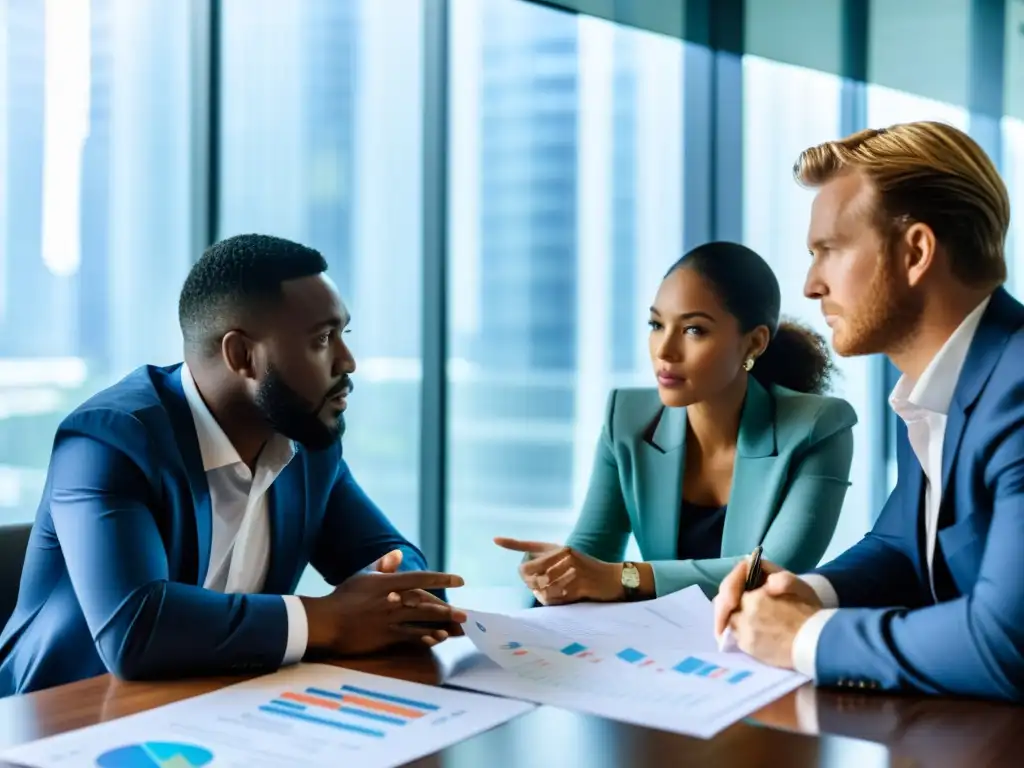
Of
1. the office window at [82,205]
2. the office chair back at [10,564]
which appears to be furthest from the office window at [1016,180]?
the office chair back at [10,564]

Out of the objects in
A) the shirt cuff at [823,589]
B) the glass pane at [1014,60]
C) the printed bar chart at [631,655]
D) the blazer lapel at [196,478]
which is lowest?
the printed bar chart at [631,655]

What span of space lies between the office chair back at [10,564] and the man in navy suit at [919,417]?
120cm

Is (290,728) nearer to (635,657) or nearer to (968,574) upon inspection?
(635,657)

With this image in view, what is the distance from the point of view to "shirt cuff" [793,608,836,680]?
142cm

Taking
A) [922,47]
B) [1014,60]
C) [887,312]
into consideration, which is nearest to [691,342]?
[887,312]

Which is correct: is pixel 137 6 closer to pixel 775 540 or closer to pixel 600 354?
pixel 600 354

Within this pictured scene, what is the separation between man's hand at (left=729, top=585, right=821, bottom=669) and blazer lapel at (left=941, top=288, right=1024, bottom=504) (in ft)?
0.85

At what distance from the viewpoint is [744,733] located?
1216mm

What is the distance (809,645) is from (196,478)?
Result: 0.94m

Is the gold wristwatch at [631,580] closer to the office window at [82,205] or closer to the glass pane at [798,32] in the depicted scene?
the office window at [82,205]

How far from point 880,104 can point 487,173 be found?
2219 millimetres

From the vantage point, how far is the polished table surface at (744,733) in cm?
113

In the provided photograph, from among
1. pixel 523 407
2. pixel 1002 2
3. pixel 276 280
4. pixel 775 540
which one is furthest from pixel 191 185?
pixel 1002 2

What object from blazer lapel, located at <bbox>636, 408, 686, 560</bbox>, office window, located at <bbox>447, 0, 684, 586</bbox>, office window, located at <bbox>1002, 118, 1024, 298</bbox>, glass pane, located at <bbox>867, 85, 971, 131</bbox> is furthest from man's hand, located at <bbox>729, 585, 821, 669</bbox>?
office window, located at <bbox>1002, 118, 1024, 298</bbox>
